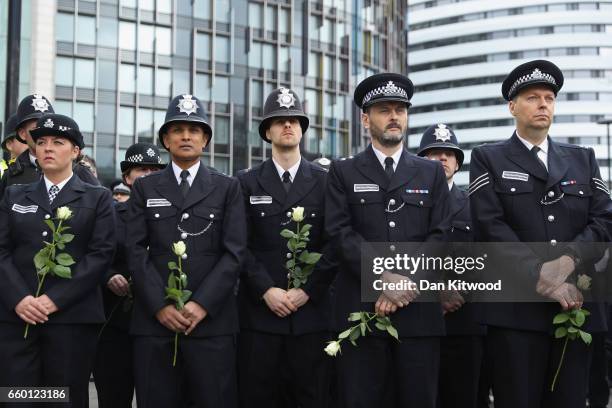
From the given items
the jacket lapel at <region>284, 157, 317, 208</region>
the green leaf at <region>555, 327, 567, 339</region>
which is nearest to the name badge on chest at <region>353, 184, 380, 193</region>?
the jacket lapel at <region>284, 157, 317, 208</region>

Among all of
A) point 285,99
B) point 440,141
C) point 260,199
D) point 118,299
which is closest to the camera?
point 260,199

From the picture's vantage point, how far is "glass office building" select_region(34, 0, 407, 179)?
122 ft

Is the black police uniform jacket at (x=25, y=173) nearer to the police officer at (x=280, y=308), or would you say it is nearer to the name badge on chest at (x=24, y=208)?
the name badge on chest at (x=24, y=208)

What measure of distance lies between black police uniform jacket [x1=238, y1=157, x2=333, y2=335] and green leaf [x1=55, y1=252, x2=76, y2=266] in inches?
48.0

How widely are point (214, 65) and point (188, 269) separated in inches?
1451

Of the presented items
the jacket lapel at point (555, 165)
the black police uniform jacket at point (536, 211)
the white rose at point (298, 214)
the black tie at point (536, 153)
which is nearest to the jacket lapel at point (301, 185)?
the white rose at point (298, 214)

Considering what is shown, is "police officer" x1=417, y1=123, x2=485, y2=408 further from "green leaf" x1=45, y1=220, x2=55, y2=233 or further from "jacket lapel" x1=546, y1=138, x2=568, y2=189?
"green leaf" x1=45, y1=220, x2=55, y2=233

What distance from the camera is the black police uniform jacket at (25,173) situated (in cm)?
645

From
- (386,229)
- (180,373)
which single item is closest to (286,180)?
(386,229)

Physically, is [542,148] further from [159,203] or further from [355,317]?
[159,203]

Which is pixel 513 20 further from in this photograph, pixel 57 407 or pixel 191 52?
pixel 57 407

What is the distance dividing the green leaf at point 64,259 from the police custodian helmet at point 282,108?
1839 millimetres

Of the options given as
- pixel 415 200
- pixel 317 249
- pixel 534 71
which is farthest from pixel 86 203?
pixel 534 71

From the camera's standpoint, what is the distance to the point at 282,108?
588cm
